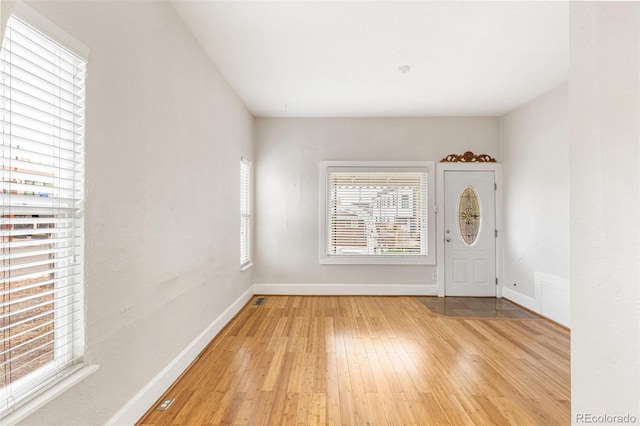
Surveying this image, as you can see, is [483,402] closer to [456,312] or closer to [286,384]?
[286,384]

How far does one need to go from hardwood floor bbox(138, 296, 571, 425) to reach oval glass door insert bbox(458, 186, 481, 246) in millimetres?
1533

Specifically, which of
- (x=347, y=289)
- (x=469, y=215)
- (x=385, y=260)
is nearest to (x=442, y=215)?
(x=469, y=215)

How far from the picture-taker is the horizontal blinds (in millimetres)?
5207

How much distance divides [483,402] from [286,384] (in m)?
1.40

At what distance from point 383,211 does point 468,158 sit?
1.62m

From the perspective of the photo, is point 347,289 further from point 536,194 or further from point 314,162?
point 536,194

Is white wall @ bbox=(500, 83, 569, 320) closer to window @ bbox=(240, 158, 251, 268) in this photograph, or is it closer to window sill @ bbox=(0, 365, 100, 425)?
window @ bbox=(240, 158, 251, 268)

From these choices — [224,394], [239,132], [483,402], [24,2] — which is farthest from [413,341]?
[24,2]

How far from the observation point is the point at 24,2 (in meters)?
1.25

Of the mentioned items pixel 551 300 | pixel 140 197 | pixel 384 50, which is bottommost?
pixel 551 300

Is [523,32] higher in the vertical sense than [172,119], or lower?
higher

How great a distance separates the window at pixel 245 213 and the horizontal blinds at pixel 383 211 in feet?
4.18

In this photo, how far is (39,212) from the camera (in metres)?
1.37

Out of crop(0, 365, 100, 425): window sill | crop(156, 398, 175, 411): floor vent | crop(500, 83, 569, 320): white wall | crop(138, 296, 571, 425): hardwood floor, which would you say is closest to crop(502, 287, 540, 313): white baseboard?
crop(500, 83, 569, 320): white wall
